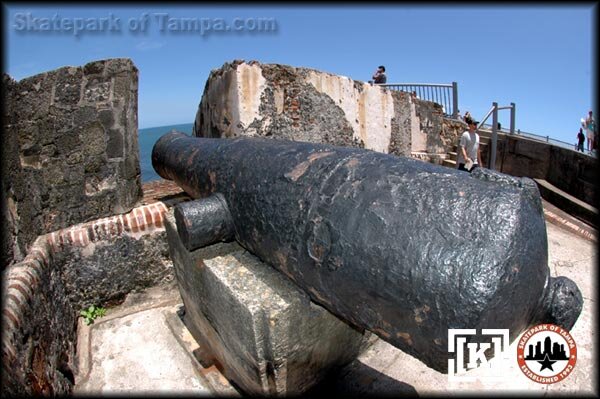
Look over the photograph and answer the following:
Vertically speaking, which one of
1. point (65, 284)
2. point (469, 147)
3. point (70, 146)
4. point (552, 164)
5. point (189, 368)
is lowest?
point (189, 368)

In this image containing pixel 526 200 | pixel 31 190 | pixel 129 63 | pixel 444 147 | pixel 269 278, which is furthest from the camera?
pixel 444 147

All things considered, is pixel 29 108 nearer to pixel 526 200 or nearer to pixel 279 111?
pixel 279 111

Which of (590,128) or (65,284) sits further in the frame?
(590,128)

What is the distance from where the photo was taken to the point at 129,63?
9.48 feet

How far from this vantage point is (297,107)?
381 centimetres

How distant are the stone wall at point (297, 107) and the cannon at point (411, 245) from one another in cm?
211

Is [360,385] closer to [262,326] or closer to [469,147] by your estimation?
[262,326]

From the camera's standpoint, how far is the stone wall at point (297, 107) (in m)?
3.43

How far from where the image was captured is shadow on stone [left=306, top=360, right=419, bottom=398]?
1.85 metres

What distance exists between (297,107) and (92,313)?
8.92 ft

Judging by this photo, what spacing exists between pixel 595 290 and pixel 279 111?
329 cm

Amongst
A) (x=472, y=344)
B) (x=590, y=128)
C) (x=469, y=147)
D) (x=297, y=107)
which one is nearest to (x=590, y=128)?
(x=590, y=128)

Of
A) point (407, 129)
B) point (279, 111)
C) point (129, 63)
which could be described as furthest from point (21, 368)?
point (407, 129)

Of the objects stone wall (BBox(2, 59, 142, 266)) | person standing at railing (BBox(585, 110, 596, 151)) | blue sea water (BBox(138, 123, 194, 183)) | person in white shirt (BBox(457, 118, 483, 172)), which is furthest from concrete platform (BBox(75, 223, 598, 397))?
person standing at railing (BBox(585, 110, 596, 151))
